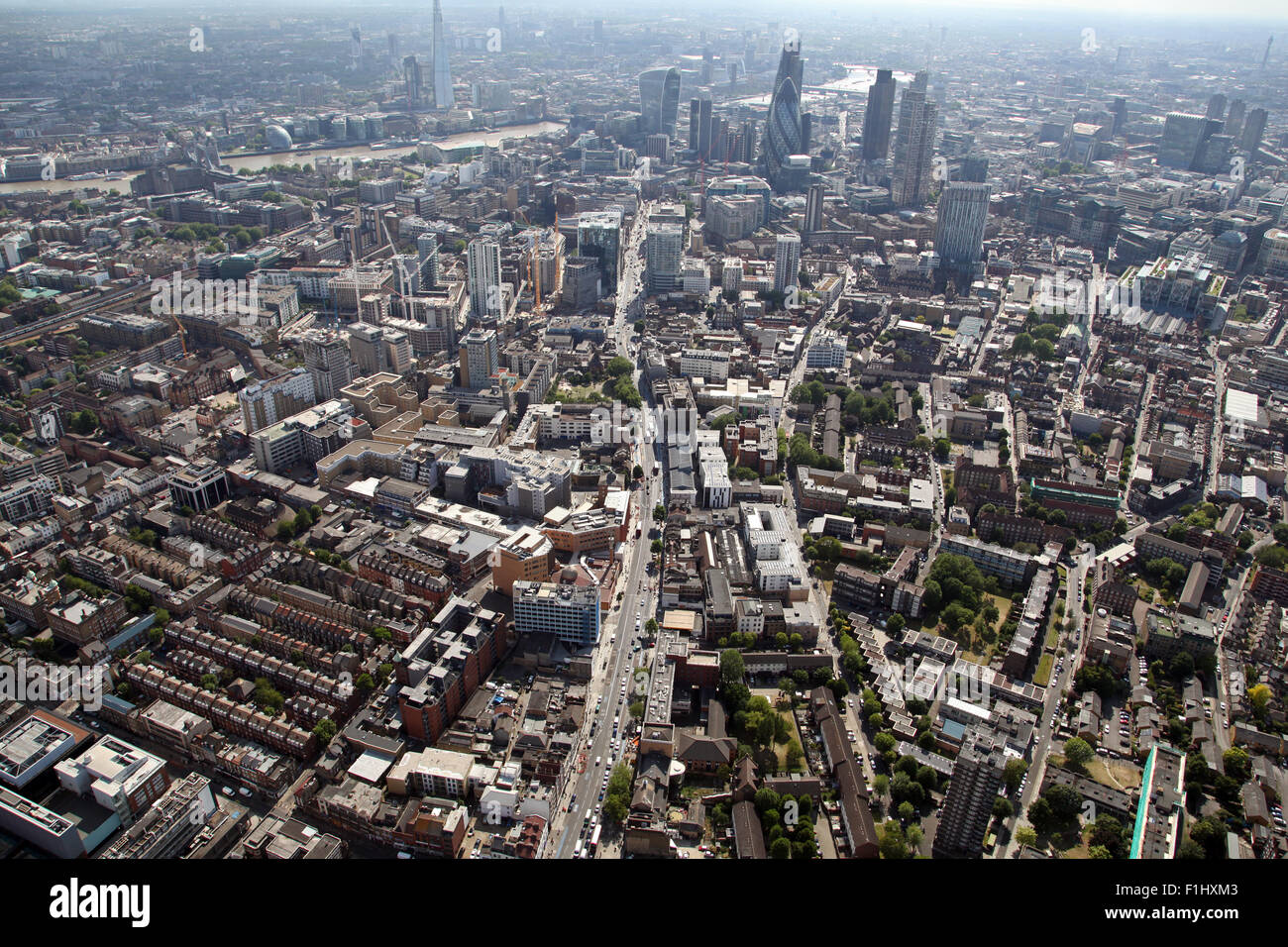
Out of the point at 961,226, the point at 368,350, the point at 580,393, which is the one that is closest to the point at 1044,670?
the point at 580,393

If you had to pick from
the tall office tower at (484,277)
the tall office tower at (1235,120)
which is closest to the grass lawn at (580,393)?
the tall office tower at (484,277)

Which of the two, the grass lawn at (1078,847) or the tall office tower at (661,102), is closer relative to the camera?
the grass lawn at (1078,847)

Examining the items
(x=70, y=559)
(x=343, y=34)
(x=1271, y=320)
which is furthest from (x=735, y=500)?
(x=343, y=34)

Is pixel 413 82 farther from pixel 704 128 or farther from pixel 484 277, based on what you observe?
pixel 484 277

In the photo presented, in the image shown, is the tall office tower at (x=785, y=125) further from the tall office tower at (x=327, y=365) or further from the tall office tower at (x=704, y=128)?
the tall office tower at (x=327, y=365)

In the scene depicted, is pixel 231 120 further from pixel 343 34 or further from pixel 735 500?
pixel 735 500
